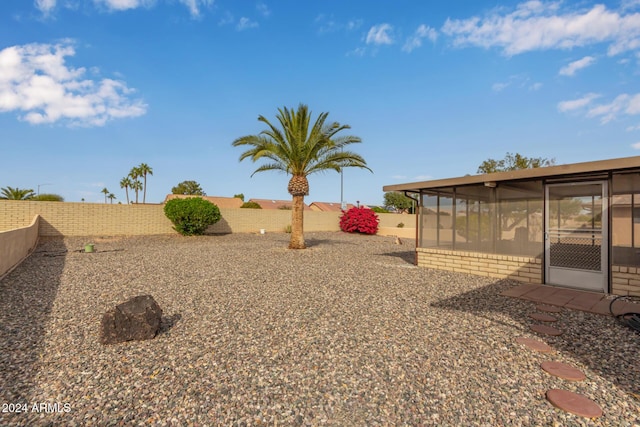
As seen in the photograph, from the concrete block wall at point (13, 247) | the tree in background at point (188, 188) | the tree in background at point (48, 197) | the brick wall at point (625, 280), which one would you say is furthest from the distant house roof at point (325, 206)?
the brick wall at point (625, 280)

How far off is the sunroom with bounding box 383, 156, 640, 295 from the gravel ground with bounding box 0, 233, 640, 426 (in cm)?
167

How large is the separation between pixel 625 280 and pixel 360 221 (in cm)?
1826

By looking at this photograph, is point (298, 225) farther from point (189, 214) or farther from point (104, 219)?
point (104, 219)

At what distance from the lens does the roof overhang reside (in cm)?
592

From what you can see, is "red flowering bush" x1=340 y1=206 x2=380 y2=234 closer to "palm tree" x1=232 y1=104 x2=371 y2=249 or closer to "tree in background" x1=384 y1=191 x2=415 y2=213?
"palm tree" x1=232 y1=104 x2=371 y2=249

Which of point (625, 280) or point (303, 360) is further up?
point (625, 280)

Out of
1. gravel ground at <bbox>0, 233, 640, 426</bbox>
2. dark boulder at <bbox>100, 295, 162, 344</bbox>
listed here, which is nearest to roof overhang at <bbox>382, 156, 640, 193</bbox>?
gravel ground at <bbox>0, 233, 640, 426</bbox>

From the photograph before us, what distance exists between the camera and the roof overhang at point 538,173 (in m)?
5.92

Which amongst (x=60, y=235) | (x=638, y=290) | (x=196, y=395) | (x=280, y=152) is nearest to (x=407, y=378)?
(x=196, y=395)

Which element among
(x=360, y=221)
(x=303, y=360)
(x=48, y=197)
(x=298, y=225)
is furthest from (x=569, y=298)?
(x=48, y=197)

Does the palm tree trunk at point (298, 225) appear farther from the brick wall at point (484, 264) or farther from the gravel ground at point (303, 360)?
the gravel ground at point (303, 360)

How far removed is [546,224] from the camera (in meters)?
7.14

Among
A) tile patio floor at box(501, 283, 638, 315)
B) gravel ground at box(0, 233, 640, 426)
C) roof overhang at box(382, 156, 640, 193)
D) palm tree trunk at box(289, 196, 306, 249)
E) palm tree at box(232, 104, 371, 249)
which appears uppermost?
palm tree at box(232, 104, 371, 249)

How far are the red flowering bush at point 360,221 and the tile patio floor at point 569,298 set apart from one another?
1696 centimetres
